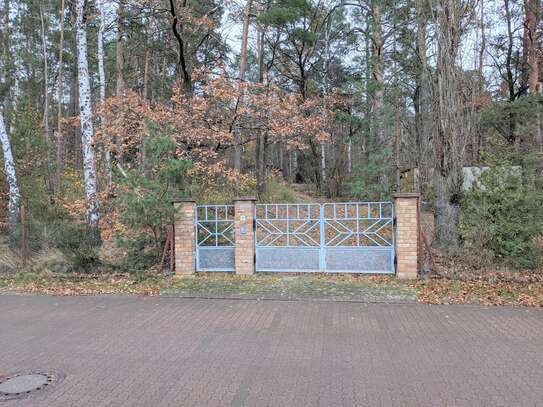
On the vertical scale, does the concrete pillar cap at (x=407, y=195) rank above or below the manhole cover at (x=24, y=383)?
above

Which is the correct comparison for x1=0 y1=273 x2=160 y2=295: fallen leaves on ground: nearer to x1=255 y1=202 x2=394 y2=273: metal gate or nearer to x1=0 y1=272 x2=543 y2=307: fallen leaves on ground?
x1=0 y1=272 x2=543 y2=307: fallen leaves on ground

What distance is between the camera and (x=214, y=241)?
31.2ft

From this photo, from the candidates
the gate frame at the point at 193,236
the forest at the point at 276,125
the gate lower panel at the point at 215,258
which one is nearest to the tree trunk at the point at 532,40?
the forest at the point at 276,125

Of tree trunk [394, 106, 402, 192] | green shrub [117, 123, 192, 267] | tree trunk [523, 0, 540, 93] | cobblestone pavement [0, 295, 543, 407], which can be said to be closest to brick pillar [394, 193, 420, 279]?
cobblestone pavement [0, 295, 543, 407]

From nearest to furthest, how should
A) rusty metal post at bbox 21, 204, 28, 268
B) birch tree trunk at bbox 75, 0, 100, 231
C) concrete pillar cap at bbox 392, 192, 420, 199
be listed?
concrete pillar cap at bbox 392, 192, 420, 199, rusty metal post at bbox 21, 204, 28, 268, birch tree trunk at bbox 75, 0, 100, 231

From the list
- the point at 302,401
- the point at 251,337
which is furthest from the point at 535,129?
the point at 302,401

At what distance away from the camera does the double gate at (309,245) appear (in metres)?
8.66

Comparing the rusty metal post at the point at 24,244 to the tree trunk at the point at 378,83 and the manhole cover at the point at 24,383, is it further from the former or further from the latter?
the tree trunk at the point at 378,83

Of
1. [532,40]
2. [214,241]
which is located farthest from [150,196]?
[532,40]

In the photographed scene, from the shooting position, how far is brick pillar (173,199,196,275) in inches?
360

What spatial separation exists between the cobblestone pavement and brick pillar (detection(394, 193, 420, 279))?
1740 millimetres

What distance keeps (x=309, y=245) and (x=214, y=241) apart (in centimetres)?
220

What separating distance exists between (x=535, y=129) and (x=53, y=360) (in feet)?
48.7

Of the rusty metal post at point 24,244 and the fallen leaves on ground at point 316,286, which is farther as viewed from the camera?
the rusty metal post at point 24,244
